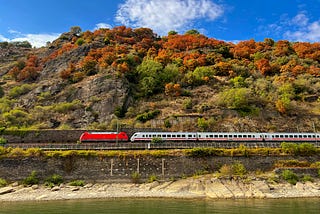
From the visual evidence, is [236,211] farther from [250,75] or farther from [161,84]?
[250,75]

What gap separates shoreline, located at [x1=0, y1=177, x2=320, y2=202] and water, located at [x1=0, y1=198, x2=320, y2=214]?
152 cm

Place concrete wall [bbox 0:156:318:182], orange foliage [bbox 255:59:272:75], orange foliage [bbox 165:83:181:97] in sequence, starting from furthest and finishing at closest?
1. orange foliage [bbox 255:59:272:75]
2. orange foliage [bbox 165:83:181:97]
3. concrete wall [bbox 0:156:318:182]

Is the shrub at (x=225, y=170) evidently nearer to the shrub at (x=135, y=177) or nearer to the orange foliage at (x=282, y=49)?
the shrub at (x=135, y=177)

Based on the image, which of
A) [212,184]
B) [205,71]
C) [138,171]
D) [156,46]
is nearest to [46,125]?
[138,171]

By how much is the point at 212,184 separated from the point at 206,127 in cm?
1742

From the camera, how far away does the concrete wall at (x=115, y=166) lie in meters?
29.8

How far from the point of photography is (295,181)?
94.5 feet

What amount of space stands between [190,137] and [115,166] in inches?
477

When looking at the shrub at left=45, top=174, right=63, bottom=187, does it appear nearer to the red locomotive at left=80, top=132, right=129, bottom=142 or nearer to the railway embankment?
the railway embankment

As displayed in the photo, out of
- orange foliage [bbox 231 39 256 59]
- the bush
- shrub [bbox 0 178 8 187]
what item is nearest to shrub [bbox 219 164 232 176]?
the bush

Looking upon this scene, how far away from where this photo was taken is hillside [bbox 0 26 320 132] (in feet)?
154

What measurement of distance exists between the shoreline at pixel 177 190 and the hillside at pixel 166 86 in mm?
16684

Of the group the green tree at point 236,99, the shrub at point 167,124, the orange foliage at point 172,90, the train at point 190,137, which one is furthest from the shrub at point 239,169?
the orange foliage at point 172,90

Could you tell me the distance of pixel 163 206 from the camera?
21.8 m
